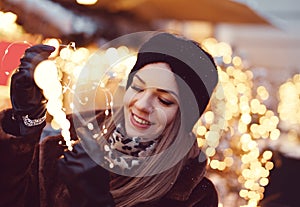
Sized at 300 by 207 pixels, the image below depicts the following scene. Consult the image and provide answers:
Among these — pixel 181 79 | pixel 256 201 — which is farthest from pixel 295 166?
pixel 181 79

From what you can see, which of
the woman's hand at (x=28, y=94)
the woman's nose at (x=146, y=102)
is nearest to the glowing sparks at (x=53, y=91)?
the woman's hand at (x=28, y=94)

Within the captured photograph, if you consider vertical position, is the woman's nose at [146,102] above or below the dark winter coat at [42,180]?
above

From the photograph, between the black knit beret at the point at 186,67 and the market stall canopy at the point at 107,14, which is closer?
the black knit beret at the point at 186,67

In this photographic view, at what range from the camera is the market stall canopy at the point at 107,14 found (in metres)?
1.72

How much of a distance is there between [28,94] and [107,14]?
34cm

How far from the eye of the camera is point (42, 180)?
170 cm

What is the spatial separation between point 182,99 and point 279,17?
39 centimetres

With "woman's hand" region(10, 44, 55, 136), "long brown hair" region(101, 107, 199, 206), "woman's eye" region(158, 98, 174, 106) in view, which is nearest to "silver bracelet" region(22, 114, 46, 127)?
"woman's hand" region(10, 44, 55, 136)

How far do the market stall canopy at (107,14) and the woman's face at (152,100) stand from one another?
0.16 metres

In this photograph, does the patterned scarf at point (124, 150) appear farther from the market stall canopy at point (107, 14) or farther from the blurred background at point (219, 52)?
the market stall canopy at point (107, 14)

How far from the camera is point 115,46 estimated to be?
1.70 metres

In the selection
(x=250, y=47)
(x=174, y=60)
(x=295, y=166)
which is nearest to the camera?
(x=174, y=60)

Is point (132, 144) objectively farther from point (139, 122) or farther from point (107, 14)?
point (107, 14)

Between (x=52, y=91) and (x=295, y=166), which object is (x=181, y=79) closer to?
(x=52, y=91)
